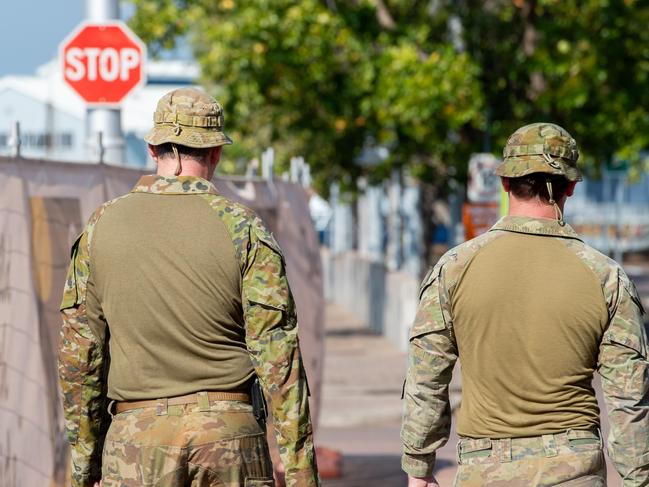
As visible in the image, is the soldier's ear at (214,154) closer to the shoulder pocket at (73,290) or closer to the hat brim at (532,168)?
the shoulder pocket at (73,290)

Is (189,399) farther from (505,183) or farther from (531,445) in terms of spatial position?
(505,183)

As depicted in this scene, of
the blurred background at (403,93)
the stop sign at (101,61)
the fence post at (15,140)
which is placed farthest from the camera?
the blurred background at (403,93)

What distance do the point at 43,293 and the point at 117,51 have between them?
373cm

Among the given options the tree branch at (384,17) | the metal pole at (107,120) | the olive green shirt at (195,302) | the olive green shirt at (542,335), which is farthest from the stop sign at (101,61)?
the tree branch at (384,17)

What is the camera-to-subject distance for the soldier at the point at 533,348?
458 centimetres

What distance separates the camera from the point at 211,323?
4.57 meters

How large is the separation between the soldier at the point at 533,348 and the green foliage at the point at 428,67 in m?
15.0

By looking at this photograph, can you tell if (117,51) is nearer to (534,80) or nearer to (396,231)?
(534,80)

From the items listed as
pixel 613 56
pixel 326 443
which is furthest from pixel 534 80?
pixel 326 443

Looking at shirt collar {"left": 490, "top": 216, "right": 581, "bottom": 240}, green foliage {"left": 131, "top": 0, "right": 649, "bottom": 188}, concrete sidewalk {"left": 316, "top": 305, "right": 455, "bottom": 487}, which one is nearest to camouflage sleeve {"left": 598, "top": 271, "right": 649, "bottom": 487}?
shirt collar {"left": 490, "top": 216, "right": 581, "bottom": 240}

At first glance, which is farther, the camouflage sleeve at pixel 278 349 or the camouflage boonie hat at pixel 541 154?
the camouflage boonie hat at pixel 541 154

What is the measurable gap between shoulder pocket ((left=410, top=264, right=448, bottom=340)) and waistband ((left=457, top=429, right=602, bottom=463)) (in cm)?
37

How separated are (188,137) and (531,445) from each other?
1.38m

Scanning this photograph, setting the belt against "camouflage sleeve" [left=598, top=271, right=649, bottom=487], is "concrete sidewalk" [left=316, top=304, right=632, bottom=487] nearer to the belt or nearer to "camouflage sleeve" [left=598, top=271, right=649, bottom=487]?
"camouflage sleeve" [left=598, top=271, right=649, bottom=487]
